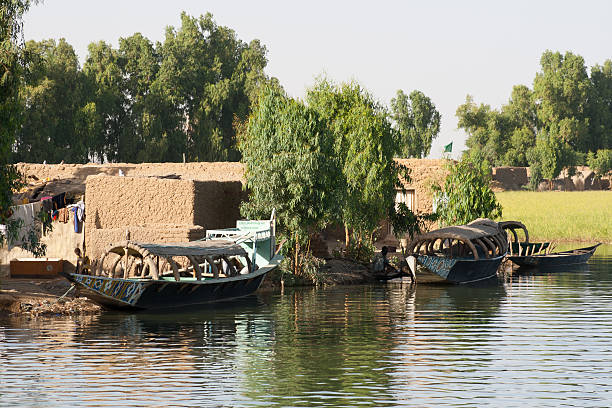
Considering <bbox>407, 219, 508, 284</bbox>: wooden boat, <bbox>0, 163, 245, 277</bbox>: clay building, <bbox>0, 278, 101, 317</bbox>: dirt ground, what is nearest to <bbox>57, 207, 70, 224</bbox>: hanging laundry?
<bbox>0, 163, 245, 277</bbox>: clay building

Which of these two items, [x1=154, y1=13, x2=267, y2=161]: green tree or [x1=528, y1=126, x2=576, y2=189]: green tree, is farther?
[x1=528, y1=126, x2=576, y2=189]: green tree

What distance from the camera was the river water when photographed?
1395 centimetres

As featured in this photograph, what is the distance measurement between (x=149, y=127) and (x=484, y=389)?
5908 centimetres

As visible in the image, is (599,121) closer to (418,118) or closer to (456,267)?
(418,118)

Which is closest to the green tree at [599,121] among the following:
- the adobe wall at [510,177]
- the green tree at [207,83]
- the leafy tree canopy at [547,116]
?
the leafy tree canopy at [547,116]

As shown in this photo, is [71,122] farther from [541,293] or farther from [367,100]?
[541,293]

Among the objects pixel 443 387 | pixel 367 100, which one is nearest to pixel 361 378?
pixel 443 387

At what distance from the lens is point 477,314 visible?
78.8ft

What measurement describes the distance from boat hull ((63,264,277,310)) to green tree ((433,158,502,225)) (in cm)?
1392

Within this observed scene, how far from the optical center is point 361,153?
3384 centimetres

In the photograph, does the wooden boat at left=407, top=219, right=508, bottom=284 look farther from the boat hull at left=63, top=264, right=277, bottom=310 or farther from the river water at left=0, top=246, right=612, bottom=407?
the boat hull at left=63, top=264, right=277, bottom=310

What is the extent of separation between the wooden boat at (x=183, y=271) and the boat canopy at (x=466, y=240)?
581cm

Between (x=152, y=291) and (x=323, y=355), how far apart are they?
731 cm

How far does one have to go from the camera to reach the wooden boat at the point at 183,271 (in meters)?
23.0
